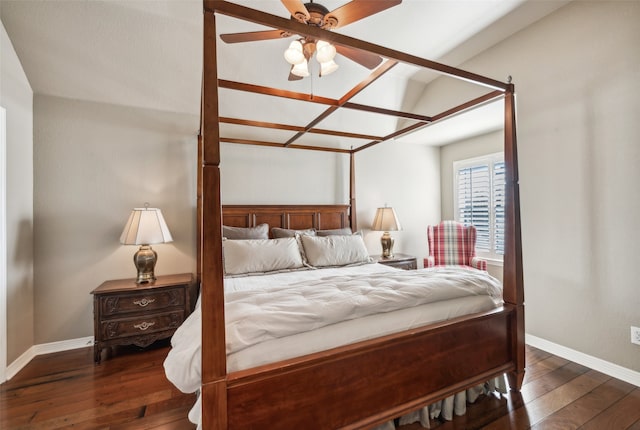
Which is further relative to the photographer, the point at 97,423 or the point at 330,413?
the point at 97,423

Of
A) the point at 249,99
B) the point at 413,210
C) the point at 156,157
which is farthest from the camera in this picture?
the point at 413,210

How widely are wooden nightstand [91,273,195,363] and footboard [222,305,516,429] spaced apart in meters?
1.76

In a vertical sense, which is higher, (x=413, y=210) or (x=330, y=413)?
(x=413, y=210)

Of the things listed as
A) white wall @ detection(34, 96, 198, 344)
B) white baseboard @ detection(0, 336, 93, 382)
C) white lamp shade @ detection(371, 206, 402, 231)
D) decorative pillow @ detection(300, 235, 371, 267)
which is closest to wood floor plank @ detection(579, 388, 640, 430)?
decorative pillow @ detection(300, 235, 371, 267)

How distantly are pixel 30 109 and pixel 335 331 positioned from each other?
321 cm

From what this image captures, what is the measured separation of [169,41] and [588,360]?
4334mm

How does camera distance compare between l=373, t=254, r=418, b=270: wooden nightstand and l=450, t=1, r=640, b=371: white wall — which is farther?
l=373, t=254, r=418, b=270: wooden nightstand

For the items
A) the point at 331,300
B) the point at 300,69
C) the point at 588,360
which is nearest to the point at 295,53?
the point at 300,69

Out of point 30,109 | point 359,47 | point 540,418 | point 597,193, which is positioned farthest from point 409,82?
point 30,109

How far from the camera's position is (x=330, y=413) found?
1297mm

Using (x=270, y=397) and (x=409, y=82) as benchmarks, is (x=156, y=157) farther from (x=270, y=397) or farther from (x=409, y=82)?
(x=409, y=82)

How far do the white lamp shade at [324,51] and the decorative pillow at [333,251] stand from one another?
1.68 meters

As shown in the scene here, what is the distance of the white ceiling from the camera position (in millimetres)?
2184

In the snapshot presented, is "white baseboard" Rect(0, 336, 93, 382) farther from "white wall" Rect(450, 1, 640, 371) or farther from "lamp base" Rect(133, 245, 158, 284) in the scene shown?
"white wall" Rect(450, 1, 640, 371)
